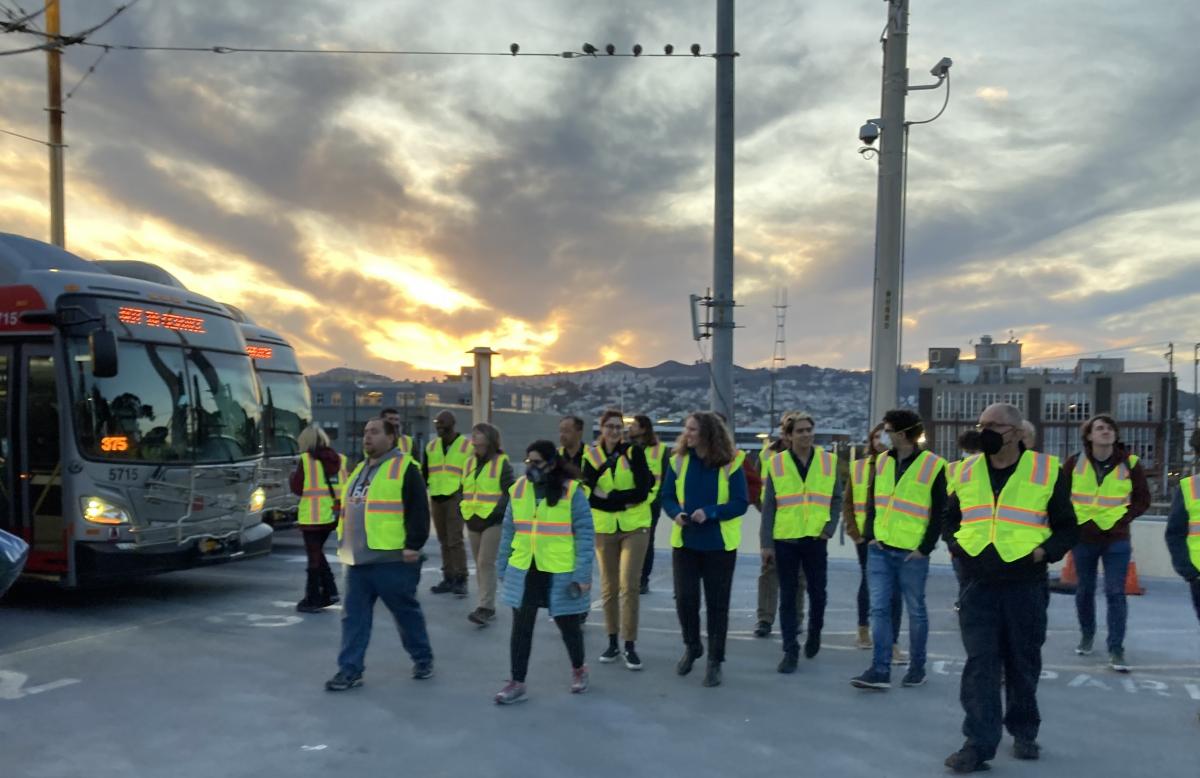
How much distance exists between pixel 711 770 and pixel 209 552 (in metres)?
6.47

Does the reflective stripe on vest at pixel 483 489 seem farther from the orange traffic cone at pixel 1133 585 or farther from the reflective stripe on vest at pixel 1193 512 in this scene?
the orange traffic cone at pixel 1133 585

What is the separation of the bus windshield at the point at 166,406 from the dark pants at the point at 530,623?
485cm

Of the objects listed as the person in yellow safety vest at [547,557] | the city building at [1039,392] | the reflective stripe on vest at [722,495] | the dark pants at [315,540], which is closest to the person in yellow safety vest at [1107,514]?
the reflective stripe on vest at [722,495]

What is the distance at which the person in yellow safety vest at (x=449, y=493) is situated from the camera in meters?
10.2

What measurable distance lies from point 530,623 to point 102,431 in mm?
5067

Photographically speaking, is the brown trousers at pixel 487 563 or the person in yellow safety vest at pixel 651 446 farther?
the person in yellow safety vest at pixel 651 446

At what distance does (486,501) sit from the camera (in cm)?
900

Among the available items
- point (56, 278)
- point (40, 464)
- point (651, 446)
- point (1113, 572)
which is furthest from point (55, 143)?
point (1113, 572)

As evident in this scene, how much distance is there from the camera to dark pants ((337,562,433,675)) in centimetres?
671

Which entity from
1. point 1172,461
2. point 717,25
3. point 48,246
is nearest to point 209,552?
point 48,246

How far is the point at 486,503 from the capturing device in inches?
355

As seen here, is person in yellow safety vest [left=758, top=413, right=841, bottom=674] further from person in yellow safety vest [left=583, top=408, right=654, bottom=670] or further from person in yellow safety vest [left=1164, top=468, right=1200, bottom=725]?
person in yellow safety vest [left=1164, top=468, right=1200, bottom=725]

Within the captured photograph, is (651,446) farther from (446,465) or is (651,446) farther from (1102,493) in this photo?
(1102,493)

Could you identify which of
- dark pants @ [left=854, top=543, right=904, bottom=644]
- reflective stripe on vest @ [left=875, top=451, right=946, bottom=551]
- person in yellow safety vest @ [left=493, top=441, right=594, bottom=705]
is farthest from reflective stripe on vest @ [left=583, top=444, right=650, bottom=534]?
reflective stripe on vest @ [left=875, top=451, right=946, bottom=551]
